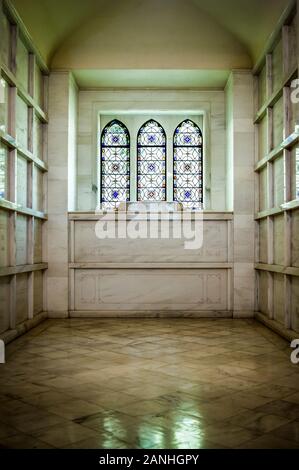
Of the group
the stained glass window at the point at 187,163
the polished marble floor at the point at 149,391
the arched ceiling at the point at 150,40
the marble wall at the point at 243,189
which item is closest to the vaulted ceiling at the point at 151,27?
the arched ceiling at the point at 150,40

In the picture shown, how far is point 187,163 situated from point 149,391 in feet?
21.5

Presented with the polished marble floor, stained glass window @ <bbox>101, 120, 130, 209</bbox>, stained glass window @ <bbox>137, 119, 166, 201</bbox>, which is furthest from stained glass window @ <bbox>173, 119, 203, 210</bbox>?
the polished marble floor

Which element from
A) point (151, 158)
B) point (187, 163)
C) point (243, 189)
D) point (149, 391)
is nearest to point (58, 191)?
point (151, 158)

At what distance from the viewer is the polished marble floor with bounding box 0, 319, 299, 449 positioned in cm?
293

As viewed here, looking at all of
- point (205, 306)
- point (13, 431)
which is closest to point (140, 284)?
point (205, 306)

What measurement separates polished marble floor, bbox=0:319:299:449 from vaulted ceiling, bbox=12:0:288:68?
469cm

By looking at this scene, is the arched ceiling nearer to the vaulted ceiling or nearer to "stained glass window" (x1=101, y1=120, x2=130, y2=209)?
the vaulted ceiling

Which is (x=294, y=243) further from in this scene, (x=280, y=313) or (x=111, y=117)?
(x=111, y=117)

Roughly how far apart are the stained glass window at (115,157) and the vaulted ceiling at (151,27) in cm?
180

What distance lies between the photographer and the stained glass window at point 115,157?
390 inches

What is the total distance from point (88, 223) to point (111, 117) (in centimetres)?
262

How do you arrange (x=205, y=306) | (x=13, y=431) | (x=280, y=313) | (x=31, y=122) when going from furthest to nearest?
(x=205, y=306), (x=31, y=122), (x=280, y=313), (x=13, y=431)

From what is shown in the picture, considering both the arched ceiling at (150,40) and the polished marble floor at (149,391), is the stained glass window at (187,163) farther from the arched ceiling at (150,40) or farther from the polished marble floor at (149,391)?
the polished marble floor at (149,391)

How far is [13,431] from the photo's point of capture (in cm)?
302
